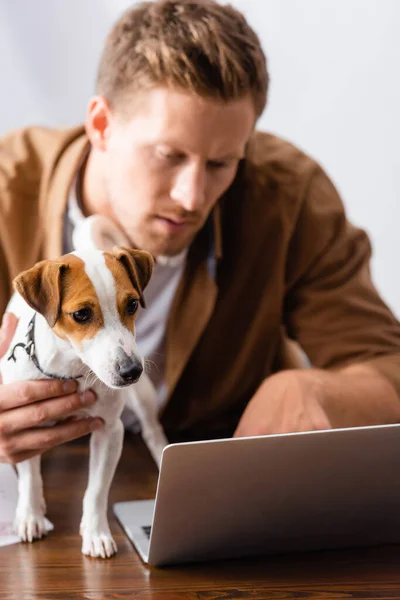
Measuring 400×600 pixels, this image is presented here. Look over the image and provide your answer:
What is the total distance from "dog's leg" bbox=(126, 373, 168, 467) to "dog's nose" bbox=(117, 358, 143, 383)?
0.29 m

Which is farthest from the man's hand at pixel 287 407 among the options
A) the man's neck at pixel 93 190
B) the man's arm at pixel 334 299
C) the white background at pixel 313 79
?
the white background at pixel 313 79

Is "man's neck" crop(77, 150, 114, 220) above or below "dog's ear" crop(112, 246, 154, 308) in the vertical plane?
below

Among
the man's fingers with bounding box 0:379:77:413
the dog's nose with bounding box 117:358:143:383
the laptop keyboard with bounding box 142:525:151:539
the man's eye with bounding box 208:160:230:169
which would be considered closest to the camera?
the dog's nose with bounding box 117:358:143:383

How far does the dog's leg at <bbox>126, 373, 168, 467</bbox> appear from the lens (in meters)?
1.00

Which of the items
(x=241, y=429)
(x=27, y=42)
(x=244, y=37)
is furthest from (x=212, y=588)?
(x=27, y=42)

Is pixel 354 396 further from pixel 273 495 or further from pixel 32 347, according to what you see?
pixel 32 347

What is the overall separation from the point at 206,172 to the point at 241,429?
385 millimetres

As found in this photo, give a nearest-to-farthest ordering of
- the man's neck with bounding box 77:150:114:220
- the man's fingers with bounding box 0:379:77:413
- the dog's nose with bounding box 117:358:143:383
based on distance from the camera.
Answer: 1. the dog's nose with bounding box 117:358:143:383
2. the man's fingers with bounding box 0:379:77:413
3. the man's neck with bounding box 77:150:114:220

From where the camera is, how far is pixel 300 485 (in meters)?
0.78

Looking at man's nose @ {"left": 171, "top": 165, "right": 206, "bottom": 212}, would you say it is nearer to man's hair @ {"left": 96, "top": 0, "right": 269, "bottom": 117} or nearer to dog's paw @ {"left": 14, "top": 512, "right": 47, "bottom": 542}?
man's hair @ {"left": 96, "top": 0, "right": 269, "bottom": 117}

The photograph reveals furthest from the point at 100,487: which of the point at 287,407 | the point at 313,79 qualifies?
the point at 313,79

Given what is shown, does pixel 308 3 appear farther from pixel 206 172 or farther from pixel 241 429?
pixel 241 429

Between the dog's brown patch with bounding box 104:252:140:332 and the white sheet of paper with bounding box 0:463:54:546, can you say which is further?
the white sheet of paper with bounding box 0:463:54:546

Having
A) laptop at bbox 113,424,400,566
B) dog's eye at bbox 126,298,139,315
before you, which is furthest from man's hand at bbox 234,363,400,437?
dog's eye at bbox 126,298,139,315
